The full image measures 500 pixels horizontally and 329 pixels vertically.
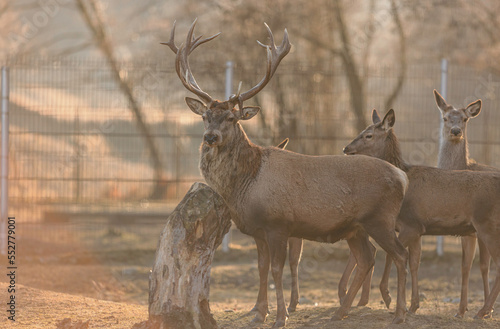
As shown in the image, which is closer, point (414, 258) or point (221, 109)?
point (221, 109)

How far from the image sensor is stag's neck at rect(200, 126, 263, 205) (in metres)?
8.05

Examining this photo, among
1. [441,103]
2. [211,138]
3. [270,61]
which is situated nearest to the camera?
[211,138]

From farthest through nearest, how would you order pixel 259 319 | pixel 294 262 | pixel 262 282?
pixel 294 262 → pixel 262 282 → pixel 259 319

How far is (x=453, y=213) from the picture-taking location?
28.7 feet

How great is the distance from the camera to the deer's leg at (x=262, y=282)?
8242mm

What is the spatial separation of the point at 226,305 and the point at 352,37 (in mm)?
18051

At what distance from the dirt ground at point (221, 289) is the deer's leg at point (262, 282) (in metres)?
0.14

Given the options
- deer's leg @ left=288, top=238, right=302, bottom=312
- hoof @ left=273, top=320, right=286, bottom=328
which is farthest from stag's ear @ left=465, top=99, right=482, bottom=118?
hoof @ left=273, top=320, right=286, bottom=328

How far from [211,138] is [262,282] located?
5.55 ft

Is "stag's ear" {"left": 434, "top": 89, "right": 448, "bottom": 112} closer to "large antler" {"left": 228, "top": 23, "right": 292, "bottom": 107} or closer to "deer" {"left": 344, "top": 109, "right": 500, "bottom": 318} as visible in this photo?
"deer" {"left": 344, "top": 109, "right": 500, "bottom": 318}

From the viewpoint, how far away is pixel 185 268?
24.2ft

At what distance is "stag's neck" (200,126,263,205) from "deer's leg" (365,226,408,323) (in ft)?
4.42

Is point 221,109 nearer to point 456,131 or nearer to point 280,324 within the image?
point 280,324

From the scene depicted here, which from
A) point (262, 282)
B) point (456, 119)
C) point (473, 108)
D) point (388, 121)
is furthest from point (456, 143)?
point (262, 282)
